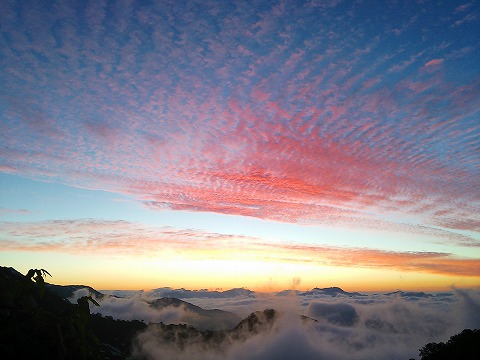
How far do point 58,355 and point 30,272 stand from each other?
6204mm

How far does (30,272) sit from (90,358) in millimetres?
7432

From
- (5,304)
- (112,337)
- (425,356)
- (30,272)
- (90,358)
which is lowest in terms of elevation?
(112,337)

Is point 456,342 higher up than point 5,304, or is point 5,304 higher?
point 5,304

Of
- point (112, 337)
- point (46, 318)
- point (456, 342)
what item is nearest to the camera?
point (46, 318)

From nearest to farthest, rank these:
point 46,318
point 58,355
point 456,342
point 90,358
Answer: point 58,355 < point 90,358 < point 46,318 < point 456,342

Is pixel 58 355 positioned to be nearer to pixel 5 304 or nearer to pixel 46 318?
pixel 46 318

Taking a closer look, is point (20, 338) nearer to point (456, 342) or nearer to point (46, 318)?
point (46, 318)

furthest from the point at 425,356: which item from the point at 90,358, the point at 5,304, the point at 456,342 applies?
the point at 5,304

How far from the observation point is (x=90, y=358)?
850 inches

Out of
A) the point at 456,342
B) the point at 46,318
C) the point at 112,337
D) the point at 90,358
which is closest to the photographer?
the point at 90,358

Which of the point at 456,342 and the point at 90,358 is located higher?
the point at 90,358

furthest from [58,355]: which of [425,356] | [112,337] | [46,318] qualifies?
[112,337]

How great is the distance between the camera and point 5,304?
79.5 ft

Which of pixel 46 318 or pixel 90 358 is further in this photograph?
pixel 46 318
